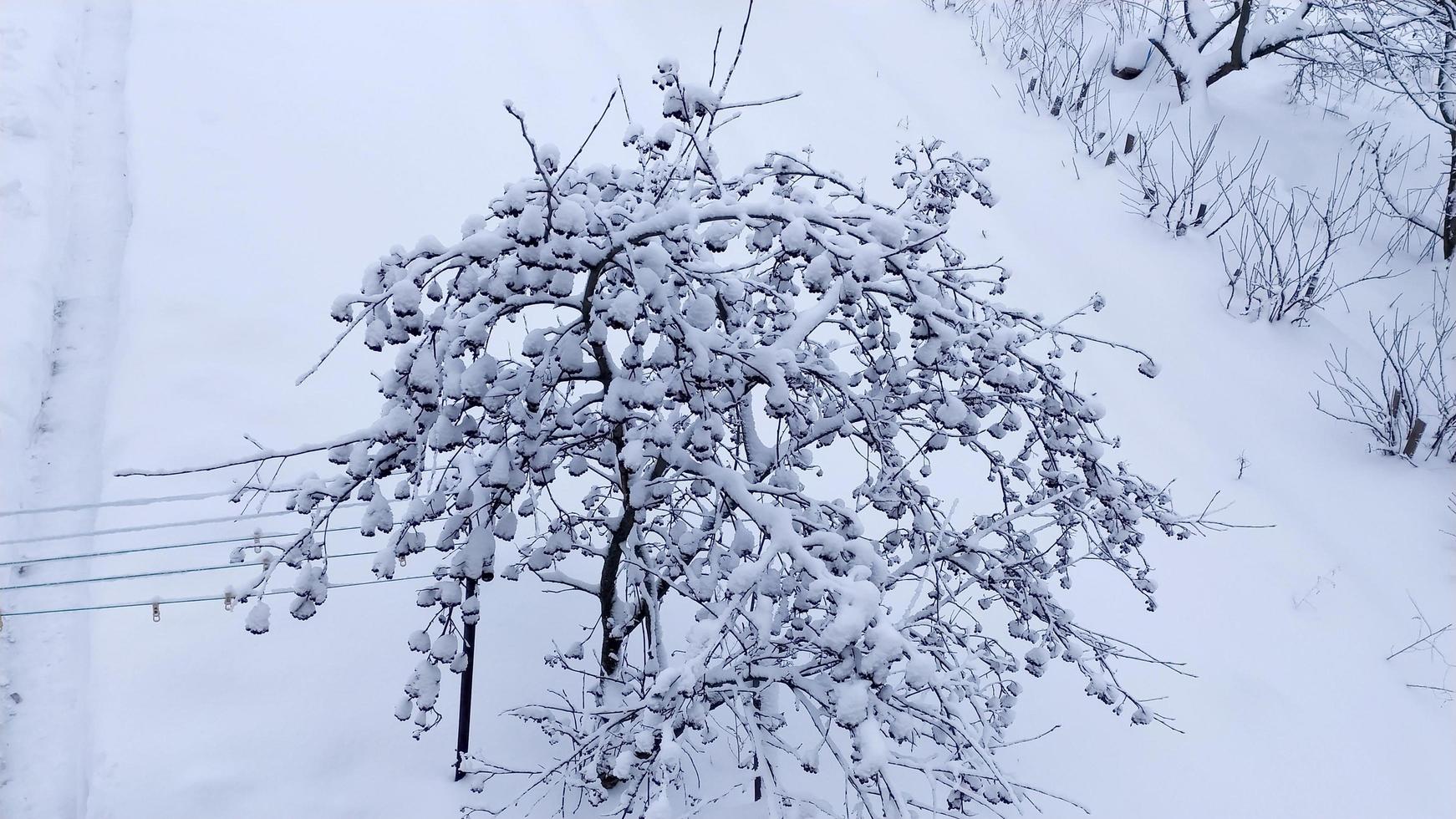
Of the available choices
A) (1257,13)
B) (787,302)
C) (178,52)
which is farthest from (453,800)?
(1257,13)

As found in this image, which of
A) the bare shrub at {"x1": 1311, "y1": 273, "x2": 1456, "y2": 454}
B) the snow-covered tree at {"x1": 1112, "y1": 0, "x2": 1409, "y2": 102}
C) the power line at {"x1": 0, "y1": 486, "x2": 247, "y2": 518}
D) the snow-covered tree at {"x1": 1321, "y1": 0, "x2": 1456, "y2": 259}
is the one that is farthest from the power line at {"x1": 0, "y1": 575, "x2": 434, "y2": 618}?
the snow-covered tree at {"x1": 1112, "y1": 0, "x2": 1409, "y2": 102}

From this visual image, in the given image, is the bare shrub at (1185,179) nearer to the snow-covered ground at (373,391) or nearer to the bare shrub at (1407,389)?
the snow-covered ground at (373,391)

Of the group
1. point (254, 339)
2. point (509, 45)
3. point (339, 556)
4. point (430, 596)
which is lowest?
point (430, 596)

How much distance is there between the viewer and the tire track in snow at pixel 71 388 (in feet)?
13.1

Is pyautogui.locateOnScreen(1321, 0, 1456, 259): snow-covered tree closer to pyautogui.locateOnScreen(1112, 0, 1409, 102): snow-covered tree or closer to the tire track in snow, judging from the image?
pyautogui.locateOnScreen(1112, 0, 1409, 102): snow-covered tree

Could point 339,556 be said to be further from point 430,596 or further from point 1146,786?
point 1146,786

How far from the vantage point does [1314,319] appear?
764 cm

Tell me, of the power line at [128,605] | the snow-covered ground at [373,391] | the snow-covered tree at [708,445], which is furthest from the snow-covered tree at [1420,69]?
the power line at [128,605]

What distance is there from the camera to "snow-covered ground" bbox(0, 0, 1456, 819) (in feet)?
13.8

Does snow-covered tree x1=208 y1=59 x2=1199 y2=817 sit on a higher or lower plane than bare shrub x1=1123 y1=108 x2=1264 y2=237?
lower

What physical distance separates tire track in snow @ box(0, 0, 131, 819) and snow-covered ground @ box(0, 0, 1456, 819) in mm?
22

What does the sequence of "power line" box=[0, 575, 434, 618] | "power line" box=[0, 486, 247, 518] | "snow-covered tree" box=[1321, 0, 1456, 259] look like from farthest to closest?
"snow-covered tree" box=[1321, 0, 1456, 259] < "power line" box=[0, 486, 247, 518] < "power line" box=[0, 575, 434, 618]

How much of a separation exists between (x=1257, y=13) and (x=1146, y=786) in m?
8.24

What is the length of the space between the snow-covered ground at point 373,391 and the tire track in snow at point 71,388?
2cm
